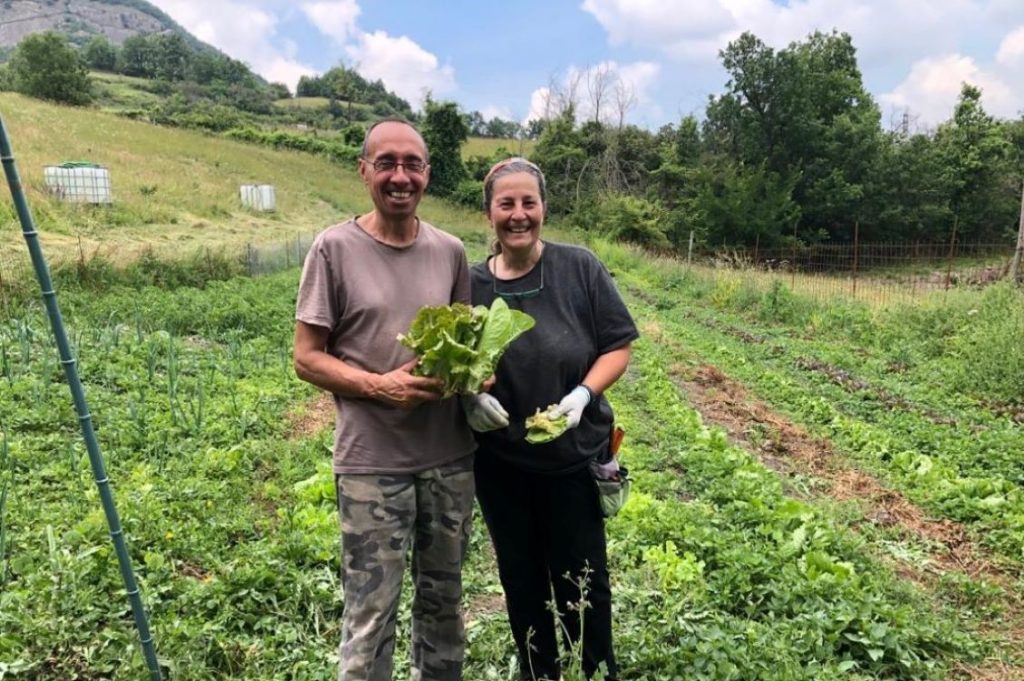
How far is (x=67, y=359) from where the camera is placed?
6.49ft

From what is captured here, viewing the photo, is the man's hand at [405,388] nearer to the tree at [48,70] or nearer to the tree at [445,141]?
the tree at [445,141]

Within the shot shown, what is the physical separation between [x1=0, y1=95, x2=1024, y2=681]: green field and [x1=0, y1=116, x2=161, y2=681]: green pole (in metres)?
0.56

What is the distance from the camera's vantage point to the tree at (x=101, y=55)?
262ft

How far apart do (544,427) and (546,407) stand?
0.17 metres

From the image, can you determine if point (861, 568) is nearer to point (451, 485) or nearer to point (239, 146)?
point (451, 485)

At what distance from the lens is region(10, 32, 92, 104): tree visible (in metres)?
47.0

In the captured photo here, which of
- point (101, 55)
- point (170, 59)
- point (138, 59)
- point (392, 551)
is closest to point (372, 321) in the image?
point (392, 551)

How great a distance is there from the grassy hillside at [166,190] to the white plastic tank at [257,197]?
1.13 ft

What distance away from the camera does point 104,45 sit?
264 ft

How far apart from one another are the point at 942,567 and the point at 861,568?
0.67 metres

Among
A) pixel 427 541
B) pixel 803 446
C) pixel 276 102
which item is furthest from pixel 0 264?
pixel 276 102

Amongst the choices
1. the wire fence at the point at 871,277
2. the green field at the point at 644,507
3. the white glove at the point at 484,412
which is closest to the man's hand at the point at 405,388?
the white glove at the point at 484,412

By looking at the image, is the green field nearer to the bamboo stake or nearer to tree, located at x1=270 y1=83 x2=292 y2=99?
the bamboo stake

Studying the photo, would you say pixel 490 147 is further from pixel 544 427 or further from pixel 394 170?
pixel 544 427
